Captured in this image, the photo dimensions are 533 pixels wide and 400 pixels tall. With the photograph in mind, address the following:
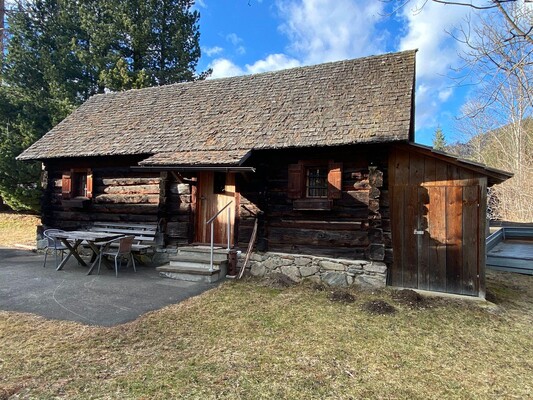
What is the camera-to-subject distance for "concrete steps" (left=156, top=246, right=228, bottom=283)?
23.4 ft

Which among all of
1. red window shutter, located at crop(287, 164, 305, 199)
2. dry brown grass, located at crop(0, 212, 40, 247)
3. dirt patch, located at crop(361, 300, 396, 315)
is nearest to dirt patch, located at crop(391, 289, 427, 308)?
dirt patch, located at crop(361, 300, 396, 315)

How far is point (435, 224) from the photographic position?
652cm

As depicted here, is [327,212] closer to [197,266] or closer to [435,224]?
[435,224]

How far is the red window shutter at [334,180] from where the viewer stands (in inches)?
276

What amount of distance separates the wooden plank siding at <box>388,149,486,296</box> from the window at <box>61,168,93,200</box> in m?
8.35

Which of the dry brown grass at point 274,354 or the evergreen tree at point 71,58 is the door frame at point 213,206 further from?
the evergreen tree at point 71,58

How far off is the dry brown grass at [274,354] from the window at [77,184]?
5587mm

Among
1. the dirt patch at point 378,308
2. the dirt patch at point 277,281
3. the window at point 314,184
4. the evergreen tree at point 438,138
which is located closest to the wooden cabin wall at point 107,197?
the dirt patch at point 277,281

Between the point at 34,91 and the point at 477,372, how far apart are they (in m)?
20.6

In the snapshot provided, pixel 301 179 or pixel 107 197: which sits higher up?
pixel 301 179

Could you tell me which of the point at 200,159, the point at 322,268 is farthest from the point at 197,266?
the point at 322,268

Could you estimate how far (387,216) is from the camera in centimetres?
684

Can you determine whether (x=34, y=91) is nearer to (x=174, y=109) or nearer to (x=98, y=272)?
(x=174, y=109)

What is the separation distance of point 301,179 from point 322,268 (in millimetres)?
2024
